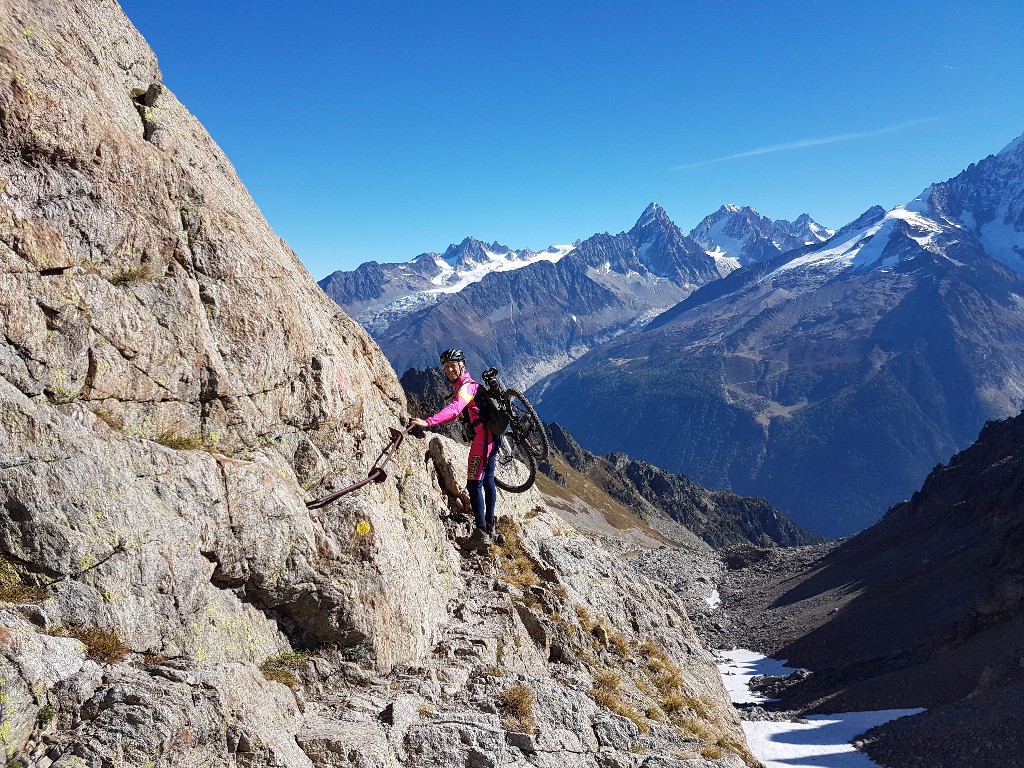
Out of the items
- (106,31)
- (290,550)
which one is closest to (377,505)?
(290,550)

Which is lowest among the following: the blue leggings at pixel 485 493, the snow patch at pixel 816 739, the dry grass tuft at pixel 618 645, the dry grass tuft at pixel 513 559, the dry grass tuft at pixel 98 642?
the snow patch at pixel 816 739

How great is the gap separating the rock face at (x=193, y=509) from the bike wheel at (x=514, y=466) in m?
2.60

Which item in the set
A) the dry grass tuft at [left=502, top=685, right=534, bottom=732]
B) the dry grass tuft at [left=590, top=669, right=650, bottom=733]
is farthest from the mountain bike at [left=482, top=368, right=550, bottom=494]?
the dry grass tuft at [left=502, top=685, right=534, bottom=732]

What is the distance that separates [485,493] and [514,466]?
466 cm

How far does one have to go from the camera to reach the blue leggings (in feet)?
56.8

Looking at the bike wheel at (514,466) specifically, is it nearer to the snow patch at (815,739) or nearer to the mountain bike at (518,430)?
the mountain bike at (518,430)

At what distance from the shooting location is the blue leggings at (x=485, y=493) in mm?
17312

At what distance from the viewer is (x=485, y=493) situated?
17797mm

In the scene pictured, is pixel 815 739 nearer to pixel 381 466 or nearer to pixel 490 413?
pixel 490 413

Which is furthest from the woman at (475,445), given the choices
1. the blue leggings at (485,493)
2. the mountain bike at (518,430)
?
the mountain bike at (518,430)

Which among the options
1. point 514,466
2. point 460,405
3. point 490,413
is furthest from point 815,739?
point 460,405

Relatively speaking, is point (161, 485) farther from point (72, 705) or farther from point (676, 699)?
point (676, 699)

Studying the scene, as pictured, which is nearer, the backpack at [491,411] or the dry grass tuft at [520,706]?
the dry grass tuft at [520,706]

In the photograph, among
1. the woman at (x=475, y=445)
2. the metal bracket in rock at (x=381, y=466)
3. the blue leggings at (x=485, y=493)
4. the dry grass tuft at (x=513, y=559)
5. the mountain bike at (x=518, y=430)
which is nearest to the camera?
the metal bracket in rock at (x=381, y=466)
